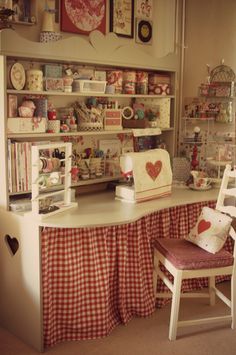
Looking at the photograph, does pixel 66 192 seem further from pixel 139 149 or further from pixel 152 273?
pixel 139 149

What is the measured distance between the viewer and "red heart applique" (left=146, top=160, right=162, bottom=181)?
2.97m

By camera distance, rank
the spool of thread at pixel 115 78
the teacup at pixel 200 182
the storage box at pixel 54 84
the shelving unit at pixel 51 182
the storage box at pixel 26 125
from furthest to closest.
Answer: the teacup at pixel 200 182
the spool of thread at pixel 115 78
the storage box at pixel 54 84
the storage box at pixel 26 125
the shelving unit at pixel 51 182

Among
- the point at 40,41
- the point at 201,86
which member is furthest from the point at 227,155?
the point at 40,41

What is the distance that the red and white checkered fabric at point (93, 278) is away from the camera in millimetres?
2500

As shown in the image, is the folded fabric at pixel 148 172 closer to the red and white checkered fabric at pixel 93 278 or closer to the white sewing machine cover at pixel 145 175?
the white sewing machine cover at pixel 145 175

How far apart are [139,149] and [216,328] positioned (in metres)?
1.41

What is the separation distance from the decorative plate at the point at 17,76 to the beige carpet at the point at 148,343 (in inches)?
56.0

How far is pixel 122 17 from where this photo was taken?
3312 mm

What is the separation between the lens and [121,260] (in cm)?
271

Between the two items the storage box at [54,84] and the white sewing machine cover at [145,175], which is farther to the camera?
the white sewing machine cover at [145,175]

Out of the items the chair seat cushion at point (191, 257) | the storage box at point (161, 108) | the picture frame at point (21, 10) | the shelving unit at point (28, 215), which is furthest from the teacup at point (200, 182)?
the picture frame at point (21, 10)

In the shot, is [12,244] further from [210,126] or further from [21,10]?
[210,126]

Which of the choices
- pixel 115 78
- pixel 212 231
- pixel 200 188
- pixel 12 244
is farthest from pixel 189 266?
pixel 115 78

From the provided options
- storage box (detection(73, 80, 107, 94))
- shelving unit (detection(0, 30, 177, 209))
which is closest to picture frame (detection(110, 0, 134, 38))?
shelving unit (detection(0, 30, 177, 209))
